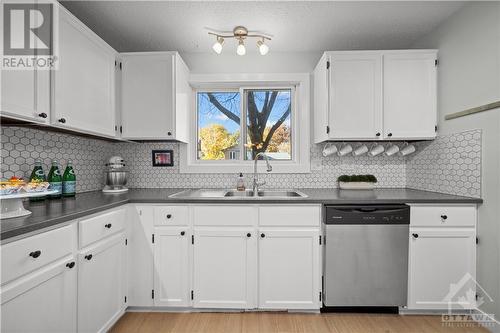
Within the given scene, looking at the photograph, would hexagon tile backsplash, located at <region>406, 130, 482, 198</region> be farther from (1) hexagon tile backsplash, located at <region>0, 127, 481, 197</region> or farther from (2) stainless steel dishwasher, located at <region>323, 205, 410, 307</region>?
(2) stainless steel dishwasher, located at <region>323, 205, 410, 307</region>

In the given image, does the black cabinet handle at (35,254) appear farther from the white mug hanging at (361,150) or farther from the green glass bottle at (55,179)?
the white mug hanging at (361,150)

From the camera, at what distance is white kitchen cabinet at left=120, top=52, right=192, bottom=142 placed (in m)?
Answer: 2.31

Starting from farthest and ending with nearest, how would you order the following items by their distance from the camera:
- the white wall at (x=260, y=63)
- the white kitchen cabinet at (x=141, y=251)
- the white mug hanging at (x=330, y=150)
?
the white wall at (x=260, y=63), the white mug hanging at (x=330, y=150), the white kitchen cabinet at (x=141, y=251)

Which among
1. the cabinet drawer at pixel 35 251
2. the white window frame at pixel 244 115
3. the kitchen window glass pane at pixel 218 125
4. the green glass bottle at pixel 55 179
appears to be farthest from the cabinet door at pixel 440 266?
the green glass bottle at pixel 55 179

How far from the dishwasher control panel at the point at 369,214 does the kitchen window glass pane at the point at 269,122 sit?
3.49ft

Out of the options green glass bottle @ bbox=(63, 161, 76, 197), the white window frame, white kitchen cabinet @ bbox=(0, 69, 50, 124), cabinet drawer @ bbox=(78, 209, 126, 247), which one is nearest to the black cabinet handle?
cabinet drawer @ bbox=(78, 209, 126, 247)

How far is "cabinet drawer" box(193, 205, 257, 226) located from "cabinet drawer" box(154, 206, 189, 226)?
0.10 metres

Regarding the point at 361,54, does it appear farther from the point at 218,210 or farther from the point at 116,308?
the point at 116,308

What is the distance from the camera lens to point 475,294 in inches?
75.7

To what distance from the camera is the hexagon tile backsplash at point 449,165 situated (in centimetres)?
→ 192

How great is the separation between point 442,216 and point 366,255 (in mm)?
659

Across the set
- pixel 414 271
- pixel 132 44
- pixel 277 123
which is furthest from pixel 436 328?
pixel 132 44

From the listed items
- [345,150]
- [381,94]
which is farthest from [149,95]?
[381,94]

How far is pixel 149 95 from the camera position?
232 centimetres
